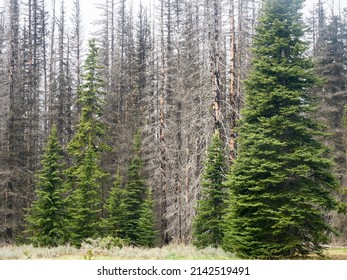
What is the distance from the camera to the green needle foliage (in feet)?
38.4

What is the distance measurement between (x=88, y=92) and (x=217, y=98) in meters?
8.89

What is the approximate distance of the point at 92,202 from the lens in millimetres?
21391

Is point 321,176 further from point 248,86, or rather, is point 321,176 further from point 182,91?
point 182,91

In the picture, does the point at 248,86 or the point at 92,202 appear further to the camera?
the point at 92,202

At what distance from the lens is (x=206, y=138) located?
721 inches

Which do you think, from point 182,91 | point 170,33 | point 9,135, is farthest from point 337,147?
point 9,135

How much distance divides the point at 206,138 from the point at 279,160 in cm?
648

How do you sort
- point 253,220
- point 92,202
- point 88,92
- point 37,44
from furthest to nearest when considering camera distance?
point 37,44
point 88,92
point 92,202
point 253,220

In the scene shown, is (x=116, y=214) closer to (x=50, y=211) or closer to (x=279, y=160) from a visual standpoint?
(x=50, y=211)

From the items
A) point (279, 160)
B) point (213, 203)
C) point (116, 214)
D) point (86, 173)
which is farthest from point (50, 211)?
point (279, 160)

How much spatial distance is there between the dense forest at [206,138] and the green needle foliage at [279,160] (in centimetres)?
5

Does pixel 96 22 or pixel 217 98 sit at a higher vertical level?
pixel 96 22

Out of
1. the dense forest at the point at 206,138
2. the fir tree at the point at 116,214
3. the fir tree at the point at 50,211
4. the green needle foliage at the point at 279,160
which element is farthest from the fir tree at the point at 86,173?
the green needle foliage at the point at 279,160

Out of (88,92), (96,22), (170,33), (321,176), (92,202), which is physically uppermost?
(96,22)
